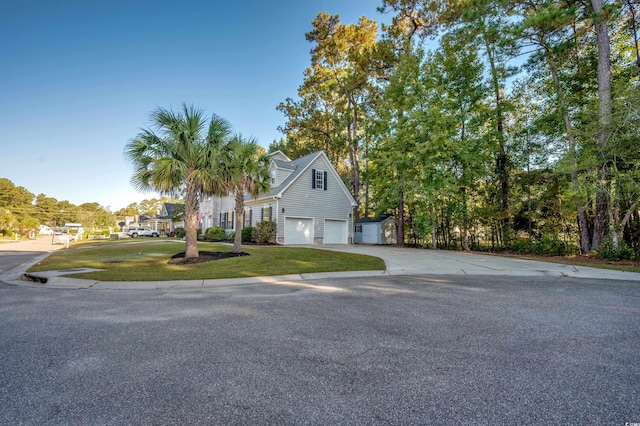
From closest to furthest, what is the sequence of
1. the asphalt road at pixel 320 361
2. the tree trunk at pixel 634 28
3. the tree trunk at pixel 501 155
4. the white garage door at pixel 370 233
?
1. the asphalt road at pixel 320 361
2. the tree trunk at pixel 634 28
3. the tree trunk at pixel 501 155
4. the white garage door at pixel 370 233

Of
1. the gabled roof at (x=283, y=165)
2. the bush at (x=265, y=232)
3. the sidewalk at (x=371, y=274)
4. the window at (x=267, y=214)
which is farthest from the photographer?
the gabled roof at (x=283, y=165)

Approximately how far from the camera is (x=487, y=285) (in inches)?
282

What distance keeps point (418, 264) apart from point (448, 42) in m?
16.0

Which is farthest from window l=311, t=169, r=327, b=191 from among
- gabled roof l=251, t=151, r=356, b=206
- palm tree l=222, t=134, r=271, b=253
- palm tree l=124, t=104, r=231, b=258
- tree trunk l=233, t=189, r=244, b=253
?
palm tree l=124, t=104, r=231, b=258

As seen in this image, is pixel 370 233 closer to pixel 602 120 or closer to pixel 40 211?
pixel 602 120

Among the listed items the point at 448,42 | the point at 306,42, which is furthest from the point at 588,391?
the point at 306,42

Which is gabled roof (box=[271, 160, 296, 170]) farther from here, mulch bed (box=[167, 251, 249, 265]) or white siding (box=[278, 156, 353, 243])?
mulch bed (box=[167, 251, 249, 265])

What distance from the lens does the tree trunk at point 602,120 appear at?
1135cm

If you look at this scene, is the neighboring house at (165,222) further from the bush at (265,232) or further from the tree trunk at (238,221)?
the tree trunk at (238,221)

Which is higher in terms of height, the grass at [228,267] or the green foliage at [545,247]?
the green foliage at [545,247]

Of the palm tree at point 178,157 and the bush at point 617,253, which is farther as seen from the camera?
the bush at point 617,253

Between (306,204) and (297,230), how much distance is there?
6.46 ft

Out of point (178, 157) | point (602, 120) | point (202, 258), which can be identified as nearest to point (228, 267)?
point (202, 258)

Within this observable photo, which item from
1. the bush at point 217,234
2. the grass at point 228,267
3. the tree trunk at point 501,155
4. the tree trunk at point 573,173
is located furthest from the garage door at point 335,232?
the tree trunk at point 573,173
